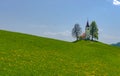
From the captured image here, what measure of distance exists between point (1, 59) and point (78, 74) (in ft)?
28.6

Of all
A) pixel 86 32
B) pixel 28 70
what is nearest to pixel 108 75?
pixel 28 70

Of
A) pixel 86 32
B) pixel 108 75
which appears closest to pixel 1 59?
pixel 108 75

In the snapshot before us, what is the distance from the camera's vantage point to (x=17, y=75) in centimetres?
2627

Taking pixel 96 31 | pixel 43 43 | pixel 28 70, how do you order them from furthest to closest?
pixel 96 31 < pixel 43 43 < pixel 28 70

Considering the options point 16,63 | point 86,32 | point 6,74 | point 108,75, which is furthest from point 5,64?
point 86,32

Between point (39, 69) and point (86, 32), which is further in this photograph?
point (86, 32)

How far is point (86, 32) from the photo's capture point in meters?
200

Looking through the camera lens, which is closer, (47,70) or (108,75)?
(47,70)

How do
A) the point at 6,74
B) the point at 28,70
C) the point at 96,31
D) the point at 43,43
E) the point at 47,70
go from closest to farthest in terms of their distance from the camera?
the point at 6,74 < the point at 28,70 < the point at 47,70 < the point at 43,43 < the point at 96,31

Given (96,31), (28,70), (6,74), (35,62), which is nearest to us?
(6,74)

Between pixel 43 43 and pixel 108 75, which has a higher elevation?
pixel 43 43

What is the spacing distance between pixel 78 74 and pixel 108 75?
17.2 ft

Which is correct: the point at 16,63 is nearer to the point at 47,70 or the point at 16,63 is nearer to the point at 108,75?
the point at 47,70

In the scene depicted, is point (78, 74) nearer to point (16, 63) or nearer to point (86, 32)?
point (16, 63)
